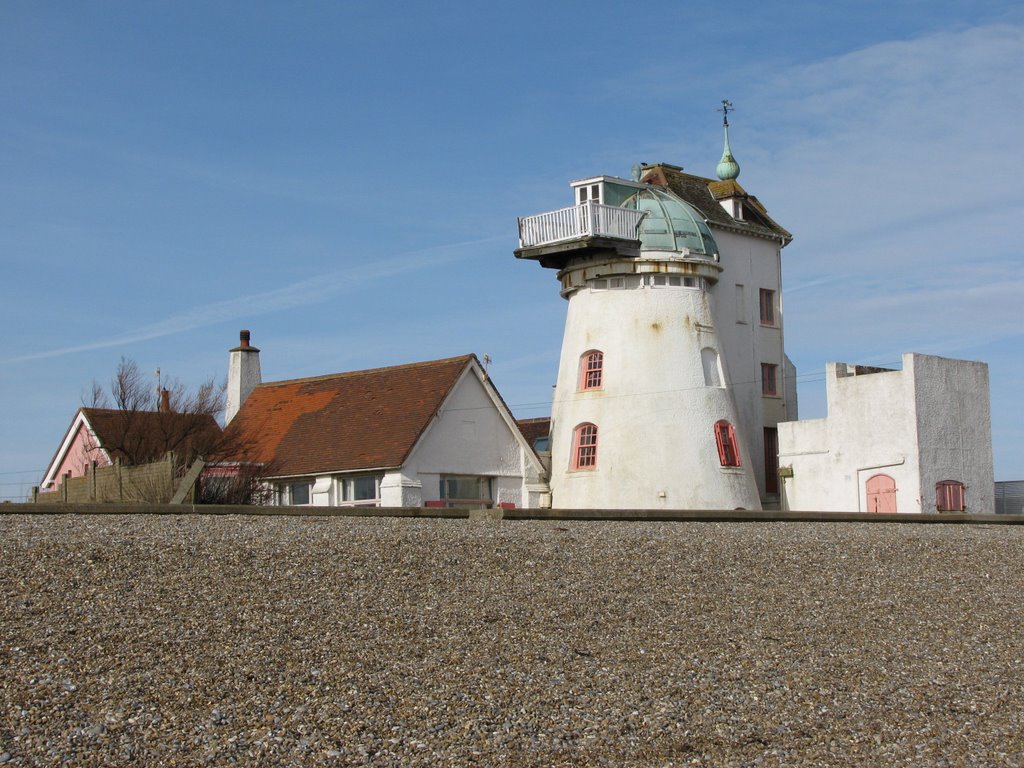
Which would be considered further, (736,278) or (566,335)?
(736,278)

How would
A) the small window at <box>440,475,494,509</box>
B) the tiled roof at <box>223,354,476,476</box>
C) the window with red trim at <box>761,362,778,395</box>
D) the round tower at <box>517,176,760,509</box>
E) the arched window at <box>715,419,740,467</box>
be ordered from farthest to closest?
the window with red trim at <box>761,362,778,395</box> < the arched window at <box>715,419,740,467</box> < the round tower at <box>517,176,760,509</box> < the small window at <box>440,475,494,509</box> < the tiled roof at <box>223,354,476,476</box>

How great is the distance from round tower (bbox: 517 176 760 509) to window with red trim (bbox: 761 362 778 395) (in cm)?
467

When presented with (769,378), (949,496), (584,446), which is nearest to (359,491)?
(584,446)

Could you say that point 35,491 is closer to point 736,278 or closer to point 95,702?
point 736,278

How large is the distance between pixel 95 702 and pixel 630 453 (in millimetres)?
25369

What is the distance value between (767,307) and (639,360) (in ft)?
25.3

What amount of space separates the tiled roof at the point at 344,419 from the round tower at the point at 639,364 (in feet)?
12.0

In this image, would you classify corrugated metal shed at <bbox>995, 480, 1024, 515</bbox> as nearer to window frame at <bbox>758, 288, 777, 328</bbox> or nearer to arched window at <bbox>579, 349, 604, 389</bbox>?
window frame at <bbox>758, 288, 777, 328</bbox>

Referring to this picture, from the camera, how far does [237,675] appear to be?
39.7 ft

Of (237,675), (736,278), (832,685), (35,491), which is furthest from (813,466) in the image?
(237,675)

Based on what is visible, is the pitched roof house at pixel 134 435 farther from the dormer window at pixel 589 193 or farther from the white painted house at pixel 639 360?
the dormer window at pixel 589 193

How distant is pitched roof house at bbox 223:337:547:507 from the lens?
112 ft

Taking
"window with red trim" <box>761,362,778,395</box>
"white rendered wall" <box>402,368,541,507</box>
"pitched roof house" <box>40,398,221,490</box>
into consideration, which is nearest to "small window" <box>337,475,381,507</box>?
"white rendered wall" <box>402,368,541,507</box>

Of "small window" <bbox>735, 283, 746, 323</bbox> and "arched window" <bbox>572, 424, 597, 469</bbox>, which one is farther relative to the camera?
"small window" <bbox>735, 283, 746, 323</bbox>
